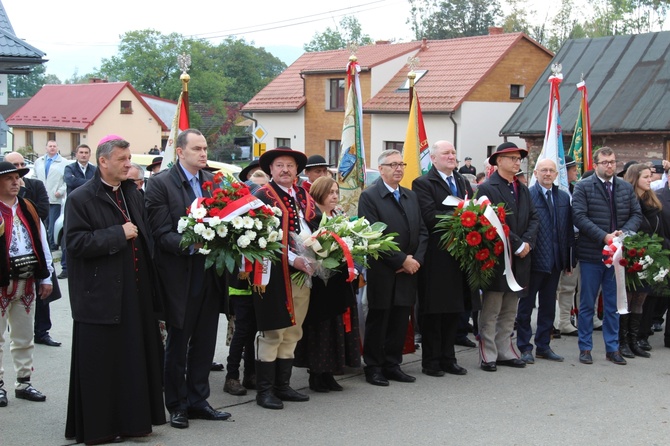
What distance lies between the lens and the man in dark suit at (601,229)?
28.9ft

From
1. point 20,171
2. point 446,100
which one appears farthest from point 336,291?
point 446,100

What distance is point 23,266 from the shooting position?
6.97 metres

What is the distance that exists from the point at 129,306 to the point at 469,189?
3853 mm

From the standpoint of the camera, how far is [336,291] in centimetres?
737

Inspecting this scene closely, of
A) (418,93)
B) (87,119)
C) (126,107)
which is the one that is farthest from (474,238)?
(126,107)

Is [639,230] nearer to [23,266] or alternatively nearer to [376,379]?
[376,379]

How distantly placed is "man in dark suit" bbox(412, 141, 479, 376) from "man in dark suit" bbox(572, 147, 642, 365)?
138 centimetres

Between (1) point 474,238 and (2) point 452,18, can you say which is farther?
(2) point 452,18

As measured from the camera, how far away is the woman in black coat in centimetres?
736

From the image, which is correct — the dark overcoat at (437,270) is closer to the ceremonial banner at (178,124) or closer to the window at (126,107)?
the ceremonial banner at (178,124)

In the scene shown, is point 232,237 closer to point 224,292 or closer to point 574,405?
point 224,292

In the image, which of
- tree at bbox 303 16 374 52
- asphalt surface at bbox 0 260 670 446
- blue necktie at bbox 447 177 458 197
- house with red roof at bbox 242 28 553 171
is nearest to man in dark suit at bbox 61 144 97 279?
asphalt surface at bbox 0 260 670 446

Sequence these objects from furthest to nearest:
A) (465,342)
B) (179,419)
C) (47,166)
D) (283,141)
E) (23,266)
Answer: (283,141), (47,166), (465,342), (23,266), (179,419)

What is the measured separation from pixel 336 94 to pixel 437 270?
3487 cm
